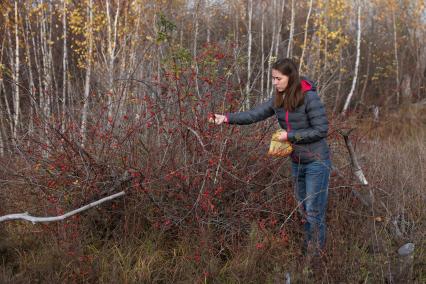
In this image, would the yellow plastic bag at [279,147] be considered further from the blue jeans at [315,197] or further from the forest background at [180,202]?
the forest background at [180,202]

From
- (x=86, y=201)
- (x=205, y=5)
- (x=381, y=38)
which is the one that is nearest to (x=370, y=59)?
(x=381, y=38)

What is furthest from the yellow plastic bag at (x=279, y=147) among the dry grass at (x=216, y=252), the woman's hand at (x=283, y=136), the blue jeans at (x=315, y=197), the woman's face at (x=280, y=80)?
the dry grass at (x=216, y=252)

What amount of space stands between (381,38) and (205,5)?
6430mm

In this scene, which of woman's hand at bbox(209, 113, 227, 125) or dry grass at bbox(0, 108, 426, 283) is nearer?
dry grass at bbox(0, 108, 426, 283)

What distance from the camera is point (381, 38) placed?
13.2 metres

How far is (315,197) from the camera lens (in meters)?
3.35

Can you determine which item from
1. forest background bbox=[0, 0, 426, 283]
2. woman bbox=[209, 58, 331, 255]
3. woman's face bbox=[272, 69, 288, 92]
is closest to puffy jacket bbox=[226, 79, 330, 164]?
woman bbox=[209, 58, 331, 255]

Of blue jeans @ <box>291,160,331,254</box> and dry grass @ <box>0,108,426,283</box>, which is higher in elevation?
blue jeans @ <box>291,160,331,254</box>

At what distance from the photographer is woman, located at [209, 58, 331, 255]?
10.4 ft

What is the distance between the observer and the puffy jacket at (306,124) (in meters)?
3.17

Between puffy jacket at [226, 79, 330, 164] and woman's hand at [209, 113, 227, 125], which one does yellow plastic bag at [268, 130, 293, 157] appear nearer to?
puffy jacket at [226, 79, 330, 164]

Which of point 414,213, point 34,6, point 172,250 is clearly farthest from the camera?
point 34,6

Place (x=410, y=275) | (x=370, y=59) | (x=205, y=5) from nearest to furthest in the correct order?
(x=410, y=275)
(x=205, y=5)
(x=370, y=59)

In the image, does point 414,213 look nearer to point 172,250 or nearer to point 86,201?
point 172,250
